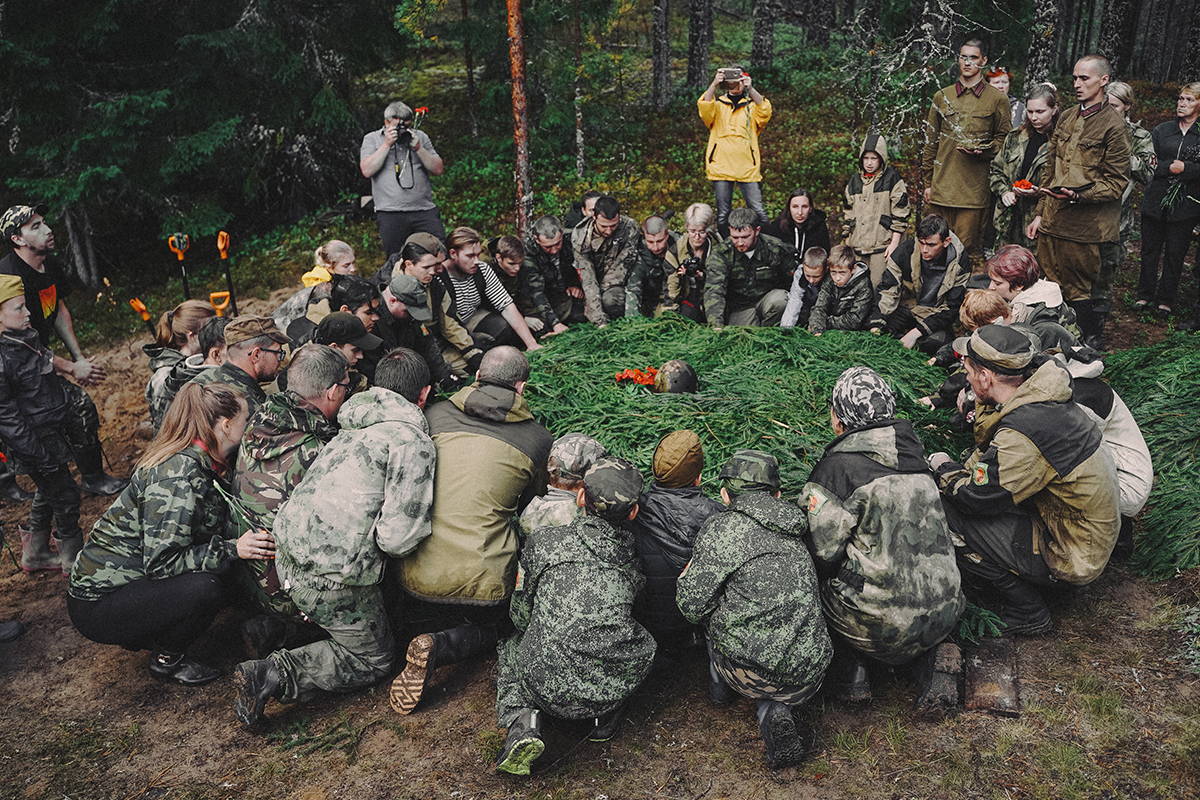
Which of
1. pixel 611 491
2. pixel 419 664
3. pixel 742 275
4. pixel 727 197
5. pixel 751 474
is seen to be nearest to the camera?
pixel 611 491

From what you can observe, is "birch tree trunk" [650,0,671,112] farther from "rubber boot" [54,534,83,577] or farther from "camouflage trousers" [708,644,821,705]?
"camouflage trousers" [708,644,821,705]

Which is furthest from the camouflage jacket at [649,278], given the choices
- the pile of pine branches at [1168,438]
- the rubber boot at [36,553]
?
the rubber boot at [36,553]

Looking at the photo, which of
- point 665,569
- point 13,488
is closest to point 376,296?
point 665,569

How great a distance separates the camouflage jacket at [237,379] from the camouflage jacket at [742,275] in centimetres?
405

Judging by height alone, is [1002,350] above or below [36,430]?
above

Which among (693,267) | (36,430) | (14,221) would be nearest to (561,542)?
(36,430)

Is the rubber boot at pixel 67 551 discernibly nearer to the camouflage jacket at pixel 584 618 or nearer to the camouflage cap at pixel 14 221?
the camouflage cap at pixel 14 221

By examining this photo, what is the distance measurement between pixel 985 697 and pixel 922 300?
4.18 m

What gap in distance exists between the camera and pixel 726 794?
3.33 m

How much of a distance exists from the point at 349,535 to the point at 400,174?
4.73m

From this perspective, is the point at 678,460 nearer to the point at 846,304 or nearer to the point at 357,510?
the point at 357,510

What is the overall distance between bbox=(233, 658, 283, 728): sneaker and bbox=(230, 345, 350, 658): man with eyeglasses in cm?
45

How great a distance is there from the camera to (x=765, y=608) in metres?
3.38

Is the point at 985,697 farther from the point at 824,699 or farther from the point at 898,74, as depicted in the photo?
the point at 898,74
